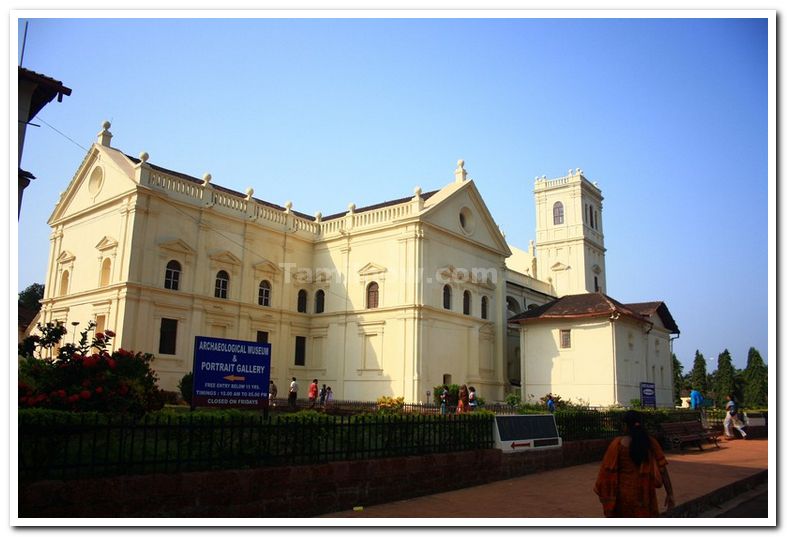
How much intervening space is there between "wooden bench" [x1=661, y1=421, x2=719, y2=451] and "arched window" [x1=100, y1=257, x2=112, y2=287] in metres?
24.3

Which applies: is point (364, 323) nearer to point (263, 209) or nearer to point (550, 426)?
point (263, 209)

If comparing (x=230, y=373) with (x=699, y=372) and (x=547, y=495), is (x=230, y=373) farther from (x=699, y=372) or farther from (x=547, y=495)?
(x=699, y=372)

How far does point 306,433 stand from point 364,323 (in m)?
23.4

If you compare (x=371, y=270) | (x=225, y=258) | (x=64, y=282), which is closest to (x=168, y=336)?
(x=225, y=258)

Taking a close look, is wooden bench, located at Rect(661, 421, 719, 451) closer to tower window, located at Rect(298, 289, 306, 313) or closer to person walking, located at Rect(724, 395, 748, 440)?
person walking, located at Rect(724, 395, 748, 440)

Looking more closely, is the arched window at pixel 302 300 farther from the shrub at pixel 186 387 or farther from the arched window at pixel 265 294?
the shrub at pixel 186 387

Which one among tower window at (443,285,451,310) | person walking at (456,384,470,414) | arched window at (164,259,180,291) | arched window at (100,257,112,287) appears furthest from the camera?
tower window at (443,285,451,310)

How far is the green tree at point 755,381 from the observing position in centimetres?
4972

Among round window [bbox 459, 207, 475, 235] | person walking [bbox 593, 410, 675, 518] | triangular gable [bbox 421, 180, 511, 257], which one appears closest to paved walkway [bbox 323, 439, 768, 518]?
person walking [bbox 593, 410, 675, 518]

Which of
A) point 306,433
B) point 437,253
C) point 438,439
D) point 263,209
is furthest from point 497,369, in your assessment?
point 306,433

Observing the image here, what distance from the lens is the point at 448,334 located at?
109ft

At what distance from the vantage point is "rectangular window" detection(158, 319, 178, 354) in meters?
28.0

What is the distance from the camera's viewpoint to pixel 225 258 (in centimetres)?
3105

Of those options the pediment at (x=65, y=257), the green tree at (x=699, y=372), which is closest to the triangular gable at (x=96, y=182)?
the pediment at (x=65, y=257)
